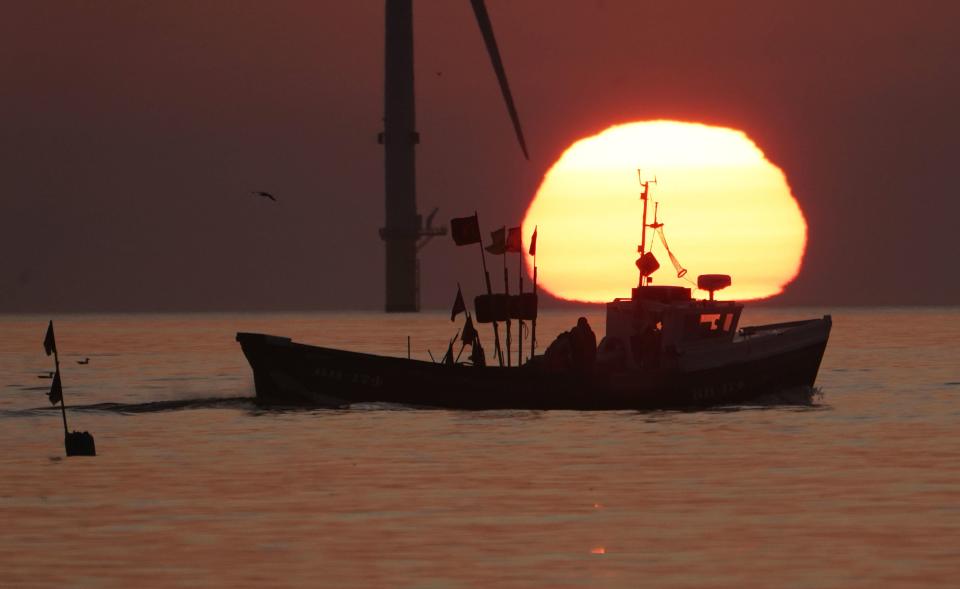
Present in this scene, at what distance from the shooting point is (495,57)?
290ft

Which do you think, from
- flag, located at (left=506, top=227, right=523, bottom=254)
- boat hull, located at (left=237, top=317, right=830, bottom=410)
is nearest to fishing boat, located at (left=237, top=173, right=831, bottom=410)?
boat hull, located at (left=237, top=317, right=830, bottom=410)

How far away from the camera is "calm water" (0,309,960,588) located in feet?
86.0

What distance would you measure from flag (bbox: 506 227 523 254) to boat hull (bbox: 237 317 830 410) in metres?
3.95

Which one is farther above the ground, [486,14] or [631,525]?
[486,14]

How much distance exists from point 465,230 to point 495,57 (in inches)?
1260

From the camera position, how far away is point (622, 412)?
60.2 m

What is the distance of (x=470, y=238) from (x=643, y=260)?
5.63 metres

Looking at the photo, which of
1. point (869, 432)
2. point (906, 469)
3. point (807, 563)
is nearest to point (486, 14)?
point (869, 432)

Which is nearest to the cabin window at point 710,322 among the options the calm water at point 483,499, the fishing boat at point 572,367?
the fishing boat at point 572,367

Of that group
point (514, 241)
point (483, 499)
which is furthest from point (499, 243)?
point (483, 499)

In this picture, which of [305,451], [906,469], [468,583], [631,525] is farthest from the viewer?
[305,451]

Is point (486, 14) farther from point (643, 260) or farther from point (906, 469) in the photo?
point (906, 469)

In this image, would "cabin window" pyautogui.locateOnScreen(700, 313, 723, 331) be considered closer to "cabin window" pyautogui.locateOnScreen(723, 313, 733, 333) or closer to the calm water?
"cabin window" pyautogui.locateOnScreen(723, 313, 733, 333)

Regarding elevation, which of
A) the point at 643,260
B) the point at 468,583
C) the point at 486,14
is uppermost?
the point at 486,14
